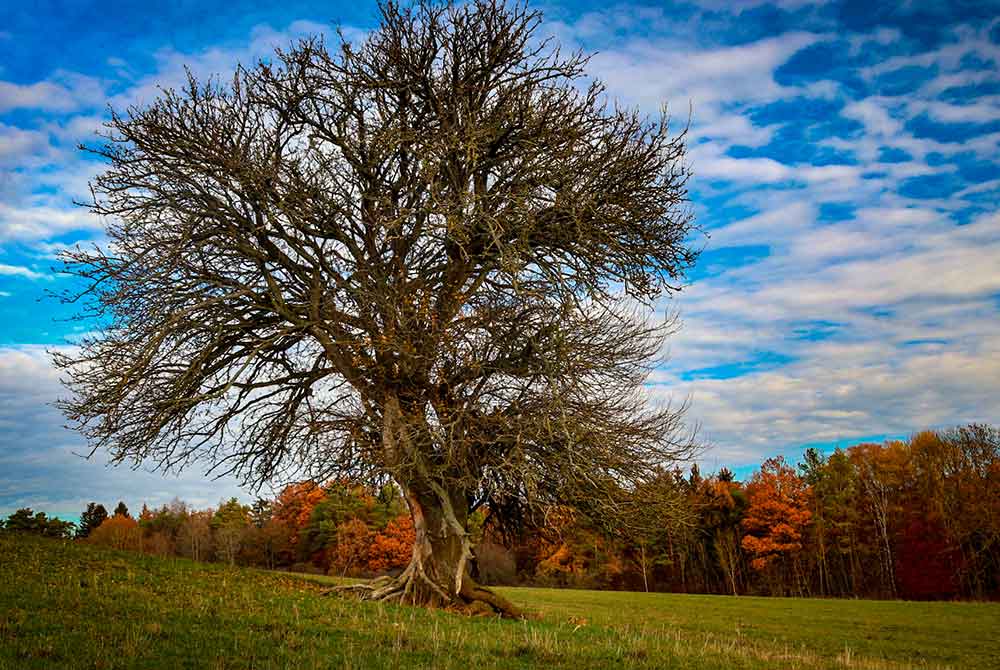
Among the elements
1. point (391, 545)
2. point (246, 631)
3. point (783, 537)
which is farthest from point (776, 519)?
point (246, 631)

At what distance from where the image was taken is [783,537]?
53.8 metres

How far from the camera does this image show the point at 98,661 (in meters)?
6.71

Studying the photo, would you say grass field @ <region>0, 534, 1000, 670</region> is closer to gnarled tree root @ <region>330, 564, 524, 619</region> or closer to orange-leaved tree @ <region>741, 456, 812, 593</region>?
gnarled tree root @ <region>330, 564, 524, 619</region>

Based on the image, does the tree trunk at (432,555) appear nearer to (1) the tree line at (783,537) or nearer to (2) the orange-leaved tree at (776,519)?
(1) the tree line at (783,537)

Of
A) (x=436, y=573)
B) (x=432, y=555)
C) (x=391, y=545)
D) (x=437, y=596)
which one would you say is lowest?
(x=437, y=596)

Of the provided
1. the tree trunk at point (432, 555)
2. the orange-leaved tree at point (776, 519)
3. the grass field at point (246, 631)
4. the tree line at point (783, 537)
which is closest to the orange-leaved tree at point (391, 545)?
the tree line at point (783, 537)

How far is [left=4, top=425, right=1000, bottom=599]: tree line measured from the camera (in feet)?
157

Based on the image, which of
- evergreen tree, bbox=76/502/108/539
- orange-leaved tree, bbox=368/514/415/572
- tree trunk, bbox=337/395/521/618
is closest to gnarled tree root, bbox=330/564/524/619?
tree trunk, bbox=337/395/521/618

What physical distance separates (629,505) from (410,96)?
31.5 feet

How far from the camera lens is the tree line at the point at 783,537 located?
47.7 m

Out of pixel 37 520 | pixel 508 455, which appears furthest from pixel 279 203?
pixel 37 520

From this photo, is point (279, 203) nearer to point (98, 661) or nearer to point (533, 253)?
point (533, 253)

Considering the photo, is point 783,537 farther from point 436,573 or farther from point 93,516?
point 93,516

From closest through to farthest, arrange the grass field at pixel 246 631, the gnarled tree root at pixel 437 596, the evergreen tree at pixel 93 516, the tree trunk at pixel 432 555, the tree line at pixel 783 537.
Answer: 1. the grass field at pixel 246 631
2. the tree trunk at pixel 432 555
3. the gnarled tree root at pixel 437 596
4. the tree line at pixel 783 537
5. the evergreen tree at pixel 93 516
